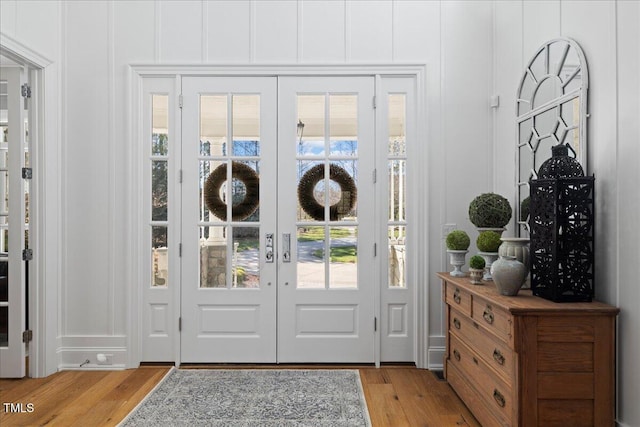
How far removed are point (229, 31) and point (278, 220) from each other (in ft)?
5.26

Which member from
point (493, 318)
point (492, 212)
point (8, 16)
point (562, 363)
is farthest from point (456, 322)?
point (8, 16)

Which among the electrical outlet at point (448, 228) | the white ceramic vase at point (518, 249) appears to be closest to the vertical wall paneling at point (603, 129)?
the white ceramic vase at point (518, 249)

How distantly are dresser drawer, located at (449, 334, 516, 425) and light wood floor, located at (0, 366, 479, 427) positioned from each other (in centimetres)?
23

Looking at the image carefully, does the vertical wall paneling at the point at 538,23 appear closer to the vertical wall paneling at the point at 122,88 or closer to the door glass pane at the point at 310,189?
the door glass pane at the point at 310,189

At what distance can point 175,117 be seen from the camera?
3500 mm

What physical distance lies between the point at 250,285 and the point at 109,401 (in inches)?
49.7

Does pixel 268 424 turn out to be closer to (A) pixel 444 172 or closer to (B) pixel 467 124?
(A) pixel 444 172

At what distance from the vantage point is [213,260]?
3529 millimetres

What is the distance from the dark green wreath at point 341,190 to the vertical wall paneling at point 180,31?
4.33 feet

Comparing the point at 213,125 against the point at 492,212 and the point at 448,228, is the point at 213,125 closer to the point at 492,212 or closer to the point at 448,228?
the point at 448,228

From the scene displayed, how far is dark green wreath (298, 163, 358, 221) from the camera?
3504 millimetres

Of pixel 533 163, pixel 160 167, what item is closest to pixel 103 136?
pixel 160 167

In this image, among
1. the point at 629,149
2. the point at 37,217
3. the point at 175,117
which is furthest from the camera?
the point at 175,117

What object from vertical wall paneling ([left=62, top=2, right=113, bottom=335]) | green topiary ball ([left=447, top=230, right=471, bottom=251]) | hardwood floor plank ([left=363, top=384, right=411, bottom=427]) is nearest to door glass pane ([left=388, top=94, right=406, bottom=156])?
green topiary ball ([left=447, top=230, right=471, bottom=251])
